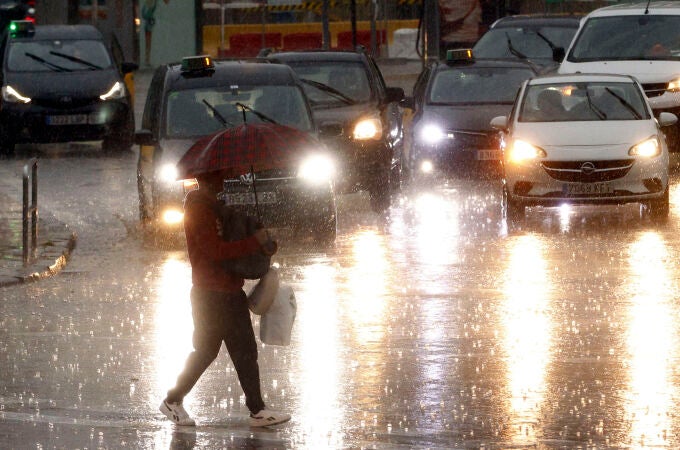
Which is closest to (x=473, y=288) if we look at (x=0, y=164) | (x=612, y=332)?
(x=612, y=332)

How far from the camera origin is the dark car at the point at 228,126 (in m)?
15.8

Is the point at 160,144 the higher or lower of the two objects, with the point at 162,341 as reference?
higher

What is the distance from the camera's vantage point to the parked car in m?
23.0

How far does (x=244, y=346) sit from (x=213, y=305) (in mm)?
260

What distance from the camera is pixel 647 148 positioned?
57.6ft

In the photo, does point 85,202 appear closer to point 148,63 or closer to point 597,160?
point 597,160

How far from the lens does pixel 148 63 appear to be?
153 ft

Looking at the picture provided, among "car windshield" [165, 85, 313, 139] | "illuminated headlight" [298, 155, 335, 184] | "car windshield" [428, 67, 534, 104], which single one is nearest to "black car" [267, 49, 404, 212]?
"car windshield" [428, 67, 534, 104]

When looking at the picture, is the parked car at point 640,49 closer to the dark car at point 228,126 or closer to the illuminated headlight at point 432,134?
the illuminated headlight at point 432,134

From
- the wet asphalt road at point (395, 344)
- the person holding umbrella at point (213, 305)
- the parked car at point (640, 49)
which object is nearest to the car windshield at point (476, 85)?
the parked car at point (640, 49)

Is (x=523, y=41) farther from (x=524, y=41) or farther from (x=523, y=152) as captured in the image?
(x=523, y=152)

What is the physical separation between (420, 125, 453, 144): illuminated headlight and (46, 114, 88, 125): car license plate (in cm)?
612

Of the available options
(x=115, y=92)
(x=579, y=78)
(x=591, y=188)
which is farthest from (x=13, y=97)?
(x=591, y=188)

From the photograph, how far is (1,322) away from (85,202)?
8.35 meters
